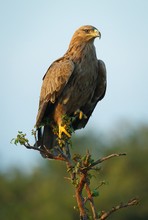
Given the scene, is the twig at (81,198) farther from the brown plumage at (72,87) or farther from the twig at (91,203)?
the brown plumage at (72,87)

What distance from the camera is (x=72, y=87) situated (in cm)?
1229

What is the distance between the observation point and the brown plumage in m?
12.1

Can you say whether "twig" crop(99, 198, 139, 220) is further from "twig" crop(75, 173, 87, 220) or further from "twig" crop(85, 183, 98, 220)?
"twig" crop(75, 173, 87, 220)

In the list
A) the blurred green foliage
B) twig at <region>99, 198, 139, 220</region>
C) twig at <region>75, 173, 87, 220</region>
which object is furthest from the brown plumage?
the blurred green foliage

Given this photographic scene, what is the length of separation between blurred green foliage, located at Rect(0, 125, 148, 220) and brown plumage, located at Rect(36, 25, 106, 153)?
2611cm

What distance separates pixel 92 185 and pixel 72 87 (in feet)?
105

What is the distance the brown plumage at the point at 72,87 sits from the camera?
12.1 meters

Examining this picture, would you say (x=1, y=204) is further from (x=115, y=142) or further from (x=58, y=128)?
(x=58, y=128)

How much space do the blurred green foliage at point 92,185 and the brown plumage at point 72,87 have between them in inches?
1028

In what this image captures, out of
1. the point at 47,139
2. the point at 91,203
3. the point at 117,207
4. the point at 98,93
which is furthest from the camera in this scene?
the point at 98,93

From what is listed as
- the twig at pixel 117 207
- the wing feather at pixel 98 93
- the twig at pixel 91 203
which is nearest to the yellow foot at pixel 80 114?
the wing feather at pixel 98 93

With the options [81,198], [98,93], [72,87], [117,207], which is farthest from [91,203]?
[98,93]

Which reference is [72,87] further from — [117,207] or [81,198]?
[117,207]

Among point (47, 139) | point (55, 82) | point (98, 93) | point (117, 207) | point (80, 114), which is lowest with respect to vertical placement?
point (117, 207)
